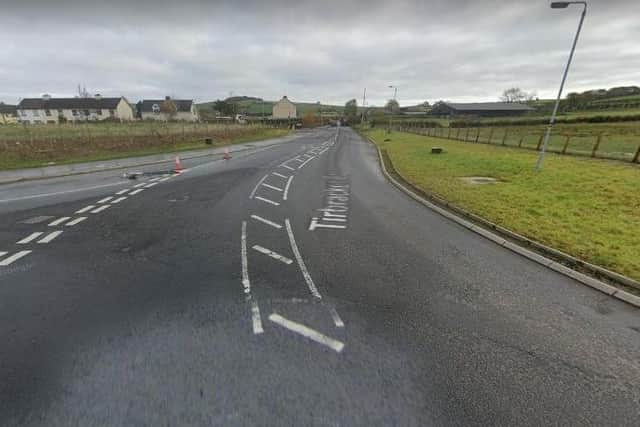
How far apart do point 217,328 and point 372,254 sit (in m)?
2.85

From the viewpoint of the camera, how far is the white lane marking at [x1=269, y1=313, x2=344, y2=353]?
2.86 metres

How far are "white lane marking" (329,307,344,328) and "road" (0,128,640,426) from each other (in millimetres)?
25

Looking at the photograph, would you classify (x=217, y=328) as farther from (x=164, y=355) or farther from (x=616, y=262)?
(x=616, y=262)

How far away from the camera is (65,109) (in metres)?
72.2

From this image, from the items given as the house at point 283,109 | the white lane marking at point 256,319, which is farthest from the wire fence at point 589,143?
the house at point 283,109

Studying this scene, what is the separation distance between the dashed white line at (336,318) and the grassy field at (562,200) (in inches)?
175

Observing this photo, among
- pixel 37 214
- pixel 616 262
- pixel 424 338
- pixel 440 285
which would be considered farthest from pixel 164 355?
pixel 37 214

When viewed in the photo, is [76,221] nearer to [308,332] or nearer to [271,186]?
[271,186]

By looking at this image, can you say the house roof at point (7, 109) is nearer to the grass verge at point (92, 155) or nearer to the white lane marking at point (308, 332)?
the grass verge at point (92, 155)

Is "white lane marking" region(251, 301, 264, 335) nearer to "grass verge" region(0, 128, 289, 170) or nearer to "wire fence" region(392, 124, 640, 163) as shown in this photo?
"wire fence" region(392, 124, 640, 163)

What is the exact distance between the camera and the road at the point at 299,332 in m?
2.25

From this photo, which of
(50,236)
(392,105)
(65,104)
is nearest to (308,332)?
(50,236)

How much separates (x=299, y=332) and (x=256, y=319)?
554mm

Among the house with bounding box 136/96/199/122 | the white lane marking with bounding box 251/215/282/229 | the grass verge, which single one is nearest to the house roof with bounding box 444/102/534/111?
the house with bounding box 136/96/199/122
